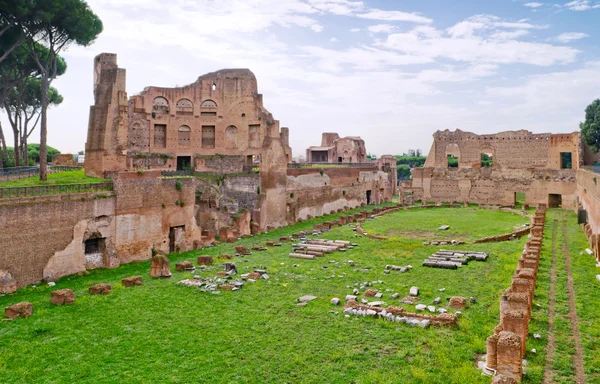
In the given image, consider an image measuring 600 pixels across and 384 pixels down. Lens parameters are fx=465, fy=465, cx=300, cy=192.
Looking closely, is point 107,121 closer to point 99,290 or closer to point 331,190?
point 99,290

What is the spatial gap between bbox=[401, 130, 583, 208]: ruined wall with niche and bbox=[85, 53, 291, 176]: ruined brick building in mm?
13695

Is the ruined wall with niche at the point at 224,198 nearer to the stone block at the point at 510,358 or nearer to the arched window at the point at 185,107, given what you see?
the arched window at the point at 185,107

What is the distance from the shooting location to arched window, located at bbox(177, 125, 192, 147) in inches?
1329

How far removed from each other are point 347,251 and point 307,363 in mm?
10541

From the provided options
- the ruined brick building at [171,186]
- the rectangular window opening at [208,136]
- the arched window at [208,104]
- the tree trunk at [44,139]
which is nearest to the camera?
the ruined brick building at [171,186]

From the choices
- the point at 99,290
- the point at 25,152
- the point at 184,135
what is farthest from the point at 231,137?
the point at 99,290

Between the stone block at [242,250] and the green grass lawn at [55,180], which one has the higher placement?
the green grass lawn at [55,180]

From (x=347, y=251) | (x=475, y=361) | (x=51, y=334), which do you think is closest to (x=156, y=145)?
(x=347, y=251)

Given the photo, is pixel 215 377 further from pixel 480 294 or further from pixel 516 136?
pixel 516 136

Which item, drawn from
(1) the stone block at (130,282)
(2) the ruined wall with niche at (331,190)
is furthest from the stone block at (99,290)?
(2) the ruined wall with niche at (331,190)

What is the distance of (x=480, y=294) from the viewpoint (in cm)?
1174

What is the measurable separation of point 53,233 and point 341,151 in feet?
127

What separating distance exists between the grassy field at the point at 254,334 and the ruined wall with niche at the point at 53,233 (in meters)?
0.70

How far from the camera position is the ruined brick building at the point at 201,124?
31.0 metres
